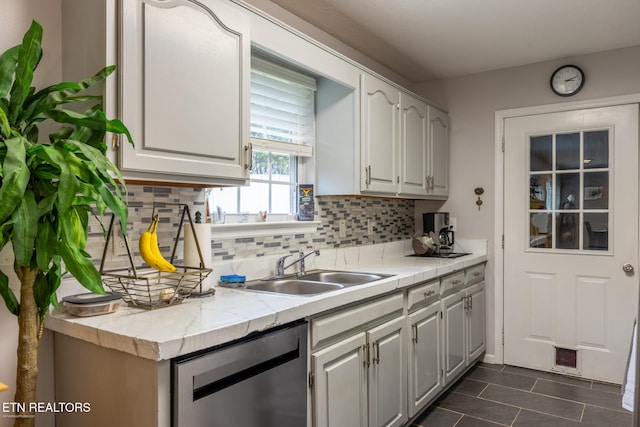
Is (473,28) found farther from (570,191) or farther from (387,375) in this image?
(387,375)

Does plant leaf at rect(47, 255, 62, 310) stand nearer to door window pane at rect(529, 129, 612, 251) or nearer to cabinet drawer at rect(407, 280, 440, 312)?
cabinet drawer at rect(407, 280, 440, 312)

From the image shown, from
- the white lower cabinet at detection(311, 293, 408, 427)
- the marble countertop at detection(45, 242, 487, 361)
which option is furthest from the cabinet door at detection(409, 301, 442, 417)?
the marble countertop at detection(45, 242, 487, 361)

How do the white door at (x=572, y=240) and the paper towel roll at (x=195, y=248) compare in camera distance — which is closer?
the paper towel roll at (x=195, y=248)

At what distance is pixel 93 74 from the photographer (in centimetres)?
149

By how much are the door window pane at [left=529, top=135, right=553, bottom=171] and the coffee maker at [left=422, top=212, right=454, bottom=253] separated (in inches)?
31.6

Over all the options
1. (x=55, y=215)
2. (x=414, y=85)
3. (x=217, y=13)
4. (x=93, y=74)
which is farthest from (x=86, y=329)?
(x=414, y=85)

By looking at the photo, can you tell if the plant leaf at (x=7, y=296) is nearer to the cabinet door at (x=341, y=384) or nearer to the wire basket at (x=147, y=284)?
the wire basket at (x=147, y=284)

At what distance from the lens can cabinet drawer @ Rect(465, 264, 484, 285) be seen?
335cm

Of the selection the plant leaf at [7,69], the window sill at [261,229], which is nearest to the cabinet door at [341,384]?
the window sill at [261,229]

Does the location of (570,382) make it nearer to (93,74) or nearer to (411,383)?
(411,383)

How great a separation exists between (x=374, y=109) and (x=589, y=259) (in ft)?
6.60

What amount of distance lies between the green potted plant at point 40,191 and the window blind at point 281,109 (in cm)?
117

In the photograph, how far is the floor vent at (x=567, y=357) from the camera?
3395mm

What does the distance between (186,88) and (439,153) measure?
255cm
